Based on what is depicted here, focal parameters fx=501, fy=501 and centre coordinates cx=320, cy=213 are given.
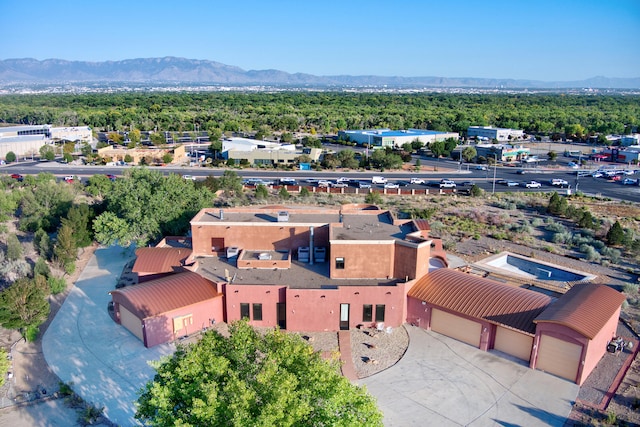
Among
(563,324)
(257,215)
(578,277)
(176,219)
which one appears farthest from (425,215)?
(563,324)

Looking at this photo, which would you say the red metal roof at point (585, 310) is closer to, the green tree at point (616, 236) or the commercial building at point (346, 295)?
the commercial building at point (346, 295)

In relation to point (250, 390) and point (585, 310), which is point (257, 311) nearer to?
point (250, 390)

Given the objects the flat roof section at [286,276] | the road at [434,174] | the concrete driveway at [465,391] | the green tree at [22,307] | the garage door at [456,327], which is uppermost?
the flat roof section at [286,276]

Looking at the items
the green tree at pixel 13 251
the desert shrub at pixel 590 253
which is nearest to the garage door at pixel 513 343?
the desert shrub at pixel 590 253

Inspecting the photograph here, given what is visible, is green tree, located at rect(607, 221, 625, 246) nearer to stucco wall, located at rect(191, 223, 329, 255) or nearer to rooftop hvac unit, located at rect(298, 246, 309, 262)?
stucco wall, located at rect(191, 223, 329, 255)

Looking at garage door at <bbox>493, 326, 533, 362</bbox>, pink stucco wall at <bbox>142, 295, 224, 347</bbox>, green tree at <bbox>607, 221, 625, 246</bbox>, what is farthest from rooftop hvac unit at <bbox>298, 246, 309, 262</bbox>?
green tree at <bbox>607, 221, 625, 246</bbox>

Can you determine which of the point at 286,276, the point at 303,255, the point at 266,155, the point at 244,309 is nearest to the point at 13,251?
the point at 244,309
